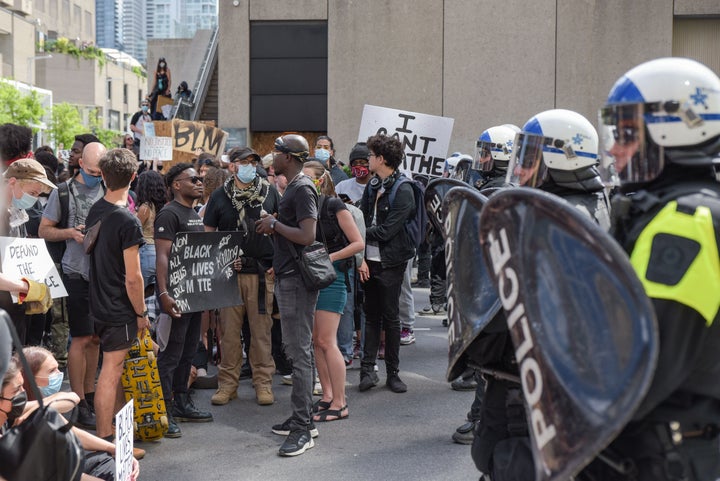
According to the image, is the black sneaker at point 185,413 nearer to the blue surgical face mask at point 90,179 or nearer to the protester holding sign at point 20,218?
the protester holding sign at point 20,218

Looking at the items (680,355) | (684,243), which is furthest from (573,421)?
(684,243)

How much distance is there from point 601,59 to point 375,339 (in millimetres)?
14327

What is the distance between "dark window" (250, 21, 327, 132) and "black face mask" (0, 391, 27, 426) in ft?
58.1

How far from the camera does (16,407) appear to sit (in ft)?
12.2

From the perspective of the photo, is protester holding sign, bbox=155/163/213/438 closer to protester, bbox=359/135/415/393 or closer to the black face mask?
protester, bbox=359/135/415/393

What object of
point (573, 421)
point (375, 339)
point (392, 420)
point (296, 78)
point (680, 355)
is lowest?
point (392, 420)

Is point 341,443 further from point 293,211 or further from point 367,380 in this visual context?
point 293,211

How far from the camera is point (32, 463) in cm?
329

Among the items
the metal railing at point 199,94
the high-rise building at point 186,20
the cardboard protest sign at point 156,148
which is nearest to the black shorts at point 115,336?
the cardboard protest sign at point 156,148

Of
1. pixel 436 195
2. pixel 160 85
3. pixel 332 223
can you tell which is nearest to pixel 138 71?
pixel 160 85

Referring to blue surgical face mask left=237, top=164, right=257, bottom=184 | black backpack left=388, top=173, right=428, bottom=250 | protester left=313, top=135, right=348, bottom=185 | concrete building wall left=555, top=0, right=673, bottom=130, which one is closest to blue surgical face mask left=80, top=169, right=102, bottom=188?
blue surgical face mask left=237, top=164, right=257, bottom=184

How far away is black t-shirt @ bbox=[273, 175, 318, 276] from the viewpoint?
5953 millimetres

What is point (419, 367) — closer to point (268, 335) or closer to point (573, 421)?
point (268, 335)

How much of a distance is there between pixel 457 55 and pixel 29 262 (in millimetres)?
16105
